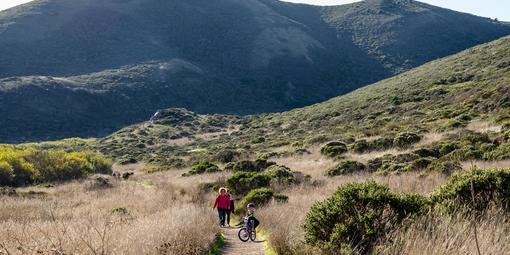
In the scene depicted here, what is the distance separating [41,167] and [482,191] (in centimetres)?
3216

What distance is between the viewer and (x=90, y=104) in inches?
3789

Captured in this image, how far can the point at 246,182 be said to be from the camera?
2297 cm

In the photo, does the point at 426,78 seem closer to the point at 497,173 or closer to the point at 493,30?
the point at 497,173

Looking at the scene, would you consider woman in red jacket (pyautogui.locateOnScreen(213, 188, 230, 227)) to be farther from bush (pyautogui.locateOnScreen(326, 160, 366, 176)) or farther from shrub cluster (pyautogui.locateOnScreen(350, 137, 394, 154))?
shrub cluster (pyautogui.locateOnScreen(350, 137, 394, 154))

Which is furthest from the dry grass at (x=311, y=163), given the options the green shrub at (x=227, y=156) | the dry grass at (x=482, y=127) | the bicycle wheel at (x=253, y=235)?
the bicycle wheel at (x=253, y=235)

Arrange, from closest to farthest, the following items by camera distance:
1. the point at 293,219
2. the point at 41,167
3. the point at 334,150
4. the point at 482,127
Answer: the point at 293,219 → the point at 482,127 → the point at 334,150 → the point at 41,167

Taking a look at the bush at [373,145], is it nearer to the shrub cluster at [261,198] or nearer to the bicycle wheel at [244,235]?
the shrub cluster at [261,198]

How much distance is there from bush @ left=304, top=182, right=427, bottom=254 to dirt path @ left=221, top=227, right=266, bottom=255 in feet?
14.6

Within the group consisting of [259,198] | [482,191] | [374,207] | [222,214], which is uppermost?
[374,207]

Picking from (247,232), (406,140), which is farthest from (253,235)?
(406,140)

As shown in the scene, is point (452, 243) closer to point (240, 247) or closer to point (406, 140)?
point (240, 247)

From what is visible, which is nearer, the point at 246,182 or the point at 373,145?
the point at 246,182

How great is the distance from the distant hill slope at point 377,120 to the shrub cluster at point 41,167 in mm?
11572

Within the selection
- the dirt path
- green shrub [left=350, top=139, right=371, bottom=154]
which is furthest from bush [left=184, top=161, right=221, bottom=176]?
the dirt path
